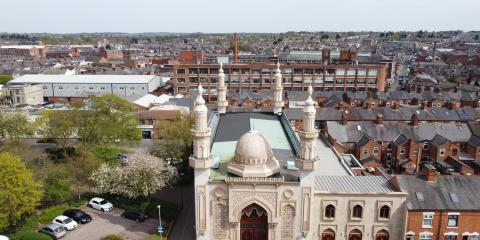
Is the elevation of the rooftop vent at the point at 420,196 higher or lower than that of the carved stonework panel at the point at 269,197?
lower

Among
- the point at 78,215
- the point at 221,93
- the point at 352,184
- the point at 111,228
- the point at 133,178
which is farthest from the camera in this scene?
the point at 221,93

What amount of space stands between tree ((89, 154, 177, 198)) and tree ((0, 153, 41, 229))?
8.03 meters

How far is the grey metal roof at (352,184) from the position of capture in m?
37.1

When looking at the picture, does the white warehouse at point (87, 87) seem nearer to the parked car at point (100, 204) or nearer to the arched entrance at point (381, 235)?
the parked car at point (100, 204)

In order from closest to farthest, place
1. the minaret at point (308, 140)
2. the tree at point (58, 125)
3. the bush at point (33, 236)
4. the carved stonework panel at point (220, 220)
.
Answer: the minaret at point (308, 140) → the carved stonework panel at point (220, 220) → the bush at point (33, 236) → the tree at point (58, 125)

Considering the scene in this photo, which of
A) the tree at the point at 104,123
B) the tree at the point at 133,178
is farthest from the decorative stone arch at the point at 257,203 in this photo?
the tree at the point at 104,123

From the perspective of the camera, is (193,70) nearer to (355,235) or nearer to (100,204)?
(100,204)

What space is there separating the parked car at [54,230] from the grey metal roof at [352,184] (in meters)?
27.6

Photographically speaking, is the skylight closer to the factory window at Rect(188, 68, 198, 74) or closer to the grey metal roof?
the grey metal roof

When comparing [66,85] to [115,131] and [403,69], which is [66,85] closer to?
[115,131]

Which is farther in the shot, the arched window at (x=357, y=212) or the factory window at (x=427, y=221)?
the arched window at (x=357, y=212)

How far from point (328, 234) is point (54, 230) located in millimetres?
28851

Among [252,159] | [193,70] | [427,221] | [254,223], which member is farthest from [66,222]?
[193,70]

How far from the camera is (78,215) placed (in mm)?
45188
